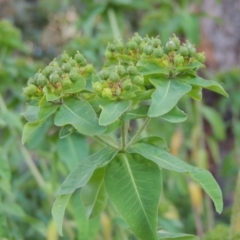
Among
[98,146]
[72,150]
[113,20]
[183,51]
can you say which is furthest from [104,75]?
[113,20]

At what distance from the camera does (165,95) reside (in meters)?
0.83

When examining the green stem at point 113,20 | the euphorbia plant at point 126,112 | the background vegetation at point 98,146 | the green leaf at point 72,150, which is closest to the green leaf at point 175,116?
the euphorbia plant at point 126,112

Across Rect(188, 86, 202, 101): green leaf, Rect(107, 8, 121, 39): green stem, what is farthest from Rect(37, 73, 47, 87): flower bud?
Rect(107, 8, 121, 39): green stem

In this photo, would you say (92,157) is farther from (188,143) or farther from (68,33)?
(68,33)

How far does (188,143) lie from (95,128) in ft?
5.48

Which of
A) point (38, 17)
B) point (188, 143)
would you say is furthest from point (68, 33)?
point (188, 143)

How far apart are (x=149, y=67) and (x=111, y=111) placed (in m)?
0.09

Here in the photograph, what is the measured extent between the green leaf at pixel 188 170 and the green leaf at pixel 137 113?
56mm

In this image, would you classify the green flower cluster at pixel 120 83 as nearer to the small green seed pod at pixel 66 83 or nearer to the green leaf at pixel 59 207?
the small green seed pod at pixel 66 83

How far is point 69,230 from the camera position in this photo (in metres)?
1.73

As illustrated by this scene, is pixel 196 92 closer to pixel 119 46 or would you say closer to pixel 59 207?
pixel 119 46

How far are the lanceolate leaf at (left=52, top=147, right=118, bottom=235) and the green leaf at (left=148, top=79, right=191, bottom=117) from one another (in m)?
0.11

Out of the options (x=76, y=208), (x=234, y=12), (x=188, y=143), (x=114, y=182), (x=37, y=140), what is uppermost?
(x=114, y=182)

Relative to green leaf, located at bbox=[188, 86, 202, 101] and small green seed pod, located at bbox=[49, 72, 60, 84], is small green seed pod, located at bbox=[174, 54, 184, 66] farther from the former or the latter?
small green seed pod, located at bbox=[49, 72, 60, 84]
